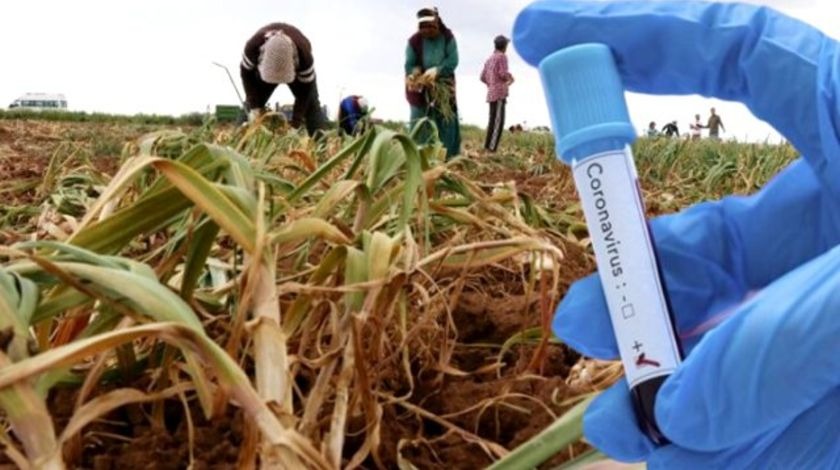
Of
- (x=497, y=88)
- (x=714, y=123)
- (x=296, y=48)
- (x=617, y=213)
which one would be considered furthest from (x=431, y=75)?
(x=714, y=123)

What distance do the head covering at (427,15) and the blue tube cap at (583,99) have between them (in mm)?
6341

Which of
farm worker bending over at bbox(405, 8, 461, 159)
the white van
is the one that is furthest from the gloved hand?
the white van

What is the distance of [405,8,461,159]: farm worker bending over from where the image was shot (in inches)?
264

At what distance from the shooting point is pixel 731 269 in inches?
34.1

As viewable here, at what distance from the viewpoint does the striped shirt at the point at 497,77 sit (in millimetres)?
8938

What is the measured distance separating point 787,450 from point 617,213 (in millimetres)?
204

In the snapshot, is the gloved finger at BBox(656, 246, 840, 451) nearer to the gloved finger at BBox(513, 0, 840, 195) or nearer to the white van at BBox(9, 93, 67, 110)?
the gloved finger at BBox(513, 0, 840, 195)

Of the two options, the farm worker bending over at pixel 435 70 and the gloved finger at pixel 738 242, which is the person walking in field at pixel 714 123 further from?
the gloved finger at pixel 738 242

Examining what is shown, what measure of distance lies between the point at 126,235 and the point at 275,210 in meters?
0.18

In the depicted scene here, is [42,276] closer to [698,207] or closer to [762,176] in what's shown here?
[698,207]

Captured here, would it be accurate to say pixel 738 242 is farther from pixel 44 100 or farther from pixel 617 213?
pixel 44 100

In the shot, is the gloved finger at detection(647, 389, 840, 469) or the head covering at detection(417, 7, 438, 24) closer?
the gloved finger at detection(647, 389, 840, 469)

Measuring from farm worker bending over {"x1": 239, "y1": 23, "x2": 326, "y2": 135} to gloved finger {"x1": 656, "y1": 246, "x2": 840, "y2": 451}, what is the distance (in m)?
5.50

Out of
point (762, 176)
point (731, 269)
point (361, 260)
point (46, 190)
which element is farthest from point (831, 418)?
point (762, 176)
